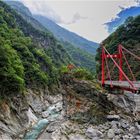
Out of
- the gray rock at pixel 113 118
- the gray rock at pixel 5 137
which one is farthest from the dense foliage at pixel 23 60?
the gray rock at pixel 113 118

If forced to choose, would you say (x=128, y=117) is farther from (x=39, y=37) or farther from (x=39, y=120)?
(x=39, y=37)

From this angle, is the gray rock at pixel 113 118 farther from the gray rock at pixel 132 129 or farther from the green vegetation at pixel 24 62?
the green vegetation at pixel 24 62

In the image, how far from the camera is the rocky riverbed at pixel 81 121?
33.6 m

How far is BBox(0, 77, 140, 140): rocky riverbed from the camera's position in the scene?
3362cm

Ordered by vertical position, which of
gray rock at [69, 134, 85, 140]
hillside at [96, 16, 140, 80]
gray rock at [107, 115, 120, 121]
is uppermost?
hillside at [96, 16, 140, 80]

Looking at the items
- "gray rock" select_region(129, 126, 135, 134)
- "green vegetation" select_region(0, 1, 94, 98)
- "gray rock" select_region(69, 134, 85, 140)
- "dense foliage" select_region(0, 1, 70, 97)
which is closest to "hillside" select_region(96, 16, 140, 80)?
"green vegetation" select_region(0, 1, 94, 98)

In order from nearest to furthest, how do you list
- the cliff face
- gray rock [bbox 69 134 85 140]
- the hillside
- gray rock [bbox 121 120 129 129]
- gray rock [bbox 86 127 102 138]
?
gray rock [bbox 69 134 85 140], gray rock [bbox 86 127 102 138], gray rock [bbox 121 120 129 129], the cliff face, the hillside

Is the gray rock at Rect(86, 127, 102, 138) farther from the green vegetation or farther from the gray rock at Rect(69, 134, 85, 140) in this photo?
the green vegetation

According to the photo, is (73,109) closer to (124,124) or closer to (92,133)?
(92,133)

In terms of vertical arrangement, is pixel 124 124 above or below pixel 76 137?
above

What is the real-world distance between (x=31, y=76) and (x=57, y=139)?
36.5 metres

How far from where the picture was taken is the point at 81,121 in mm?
36250

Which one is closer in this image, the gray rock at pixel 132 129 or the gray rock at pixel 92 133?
the gray rock at pixel 92 133

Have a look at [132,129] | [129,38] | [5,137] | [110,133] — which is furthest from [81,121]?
[129,38]
